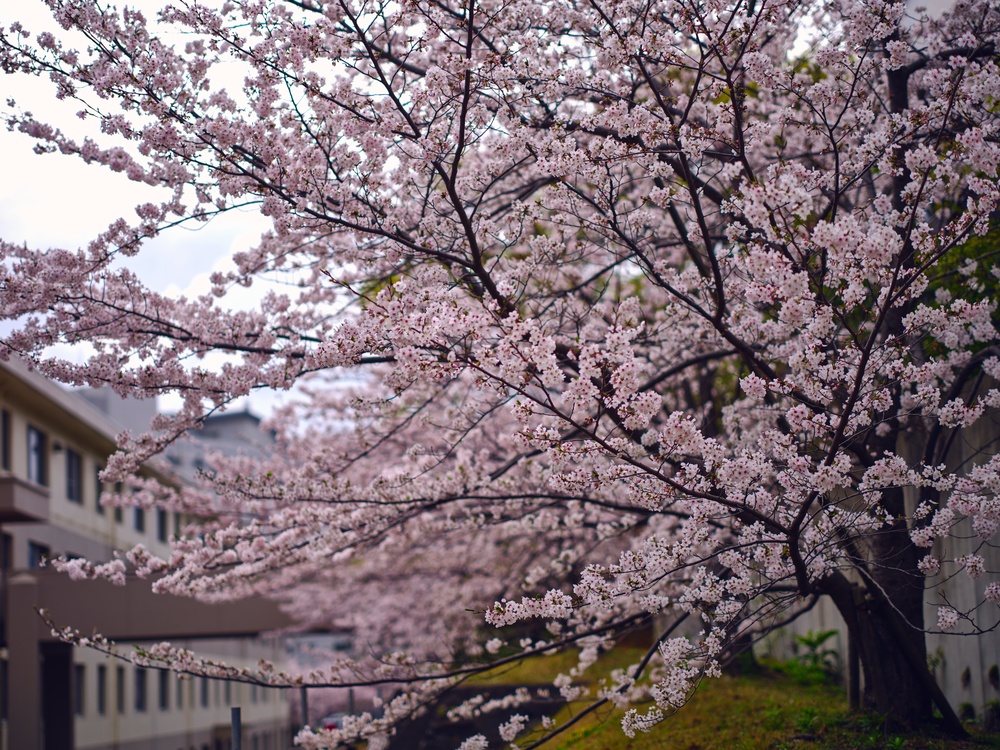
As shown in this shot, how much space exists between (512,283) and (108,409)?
28.2m

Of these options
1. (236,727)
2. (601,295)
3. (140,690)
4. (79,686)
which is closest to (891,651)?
(601,295)

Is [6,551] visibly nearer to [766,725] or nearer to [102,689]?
[102,689]

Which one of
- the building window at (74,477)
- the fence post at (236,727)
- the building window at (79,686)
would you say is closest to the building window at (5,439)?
the building window at (74,477)

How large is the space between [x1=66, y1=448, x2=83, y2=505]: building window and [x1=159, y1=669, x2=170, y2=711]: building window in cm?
739

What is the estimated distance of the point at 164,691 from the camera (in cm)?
2711

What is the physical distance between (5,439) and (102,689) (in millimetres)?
7678

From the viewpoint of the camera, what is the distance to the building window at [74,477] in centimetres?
2152

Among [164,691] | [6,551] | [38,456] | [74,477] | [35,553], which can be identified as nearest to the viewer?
[6,551]

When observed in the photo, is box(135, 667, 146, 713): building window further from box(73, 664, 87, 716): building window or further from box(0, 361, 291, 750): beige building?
box(73, 664, 87, 716): building window

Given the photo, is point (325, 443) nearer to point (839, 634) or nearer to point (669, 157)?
point (839, 634)

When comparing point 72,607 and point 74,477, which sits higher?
point 74,477

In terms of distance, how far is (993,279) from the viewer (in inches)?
256

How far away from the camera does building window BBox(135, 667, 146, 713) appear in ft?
81.2

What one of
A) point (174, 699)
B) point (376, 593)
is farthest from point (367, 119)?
point (174, 699)
